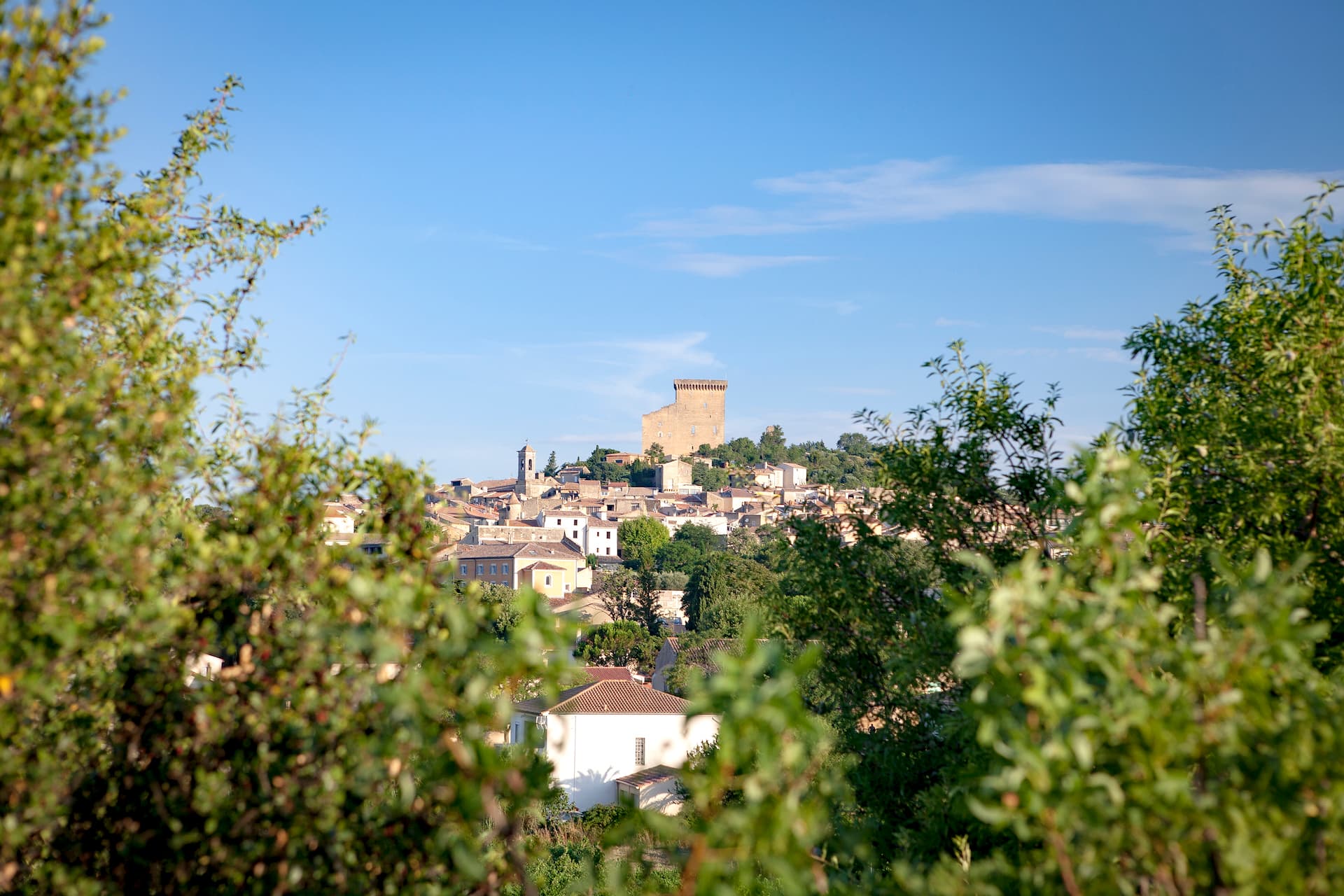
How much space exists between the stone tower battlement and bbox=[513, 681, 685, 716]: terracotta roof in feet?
404

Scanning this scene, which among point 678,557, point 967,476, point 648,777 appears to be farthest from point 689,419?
point 967,476

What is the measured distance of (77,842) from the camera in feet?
13.4

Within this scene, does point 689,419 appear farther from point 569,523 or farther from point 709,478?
point 569,523

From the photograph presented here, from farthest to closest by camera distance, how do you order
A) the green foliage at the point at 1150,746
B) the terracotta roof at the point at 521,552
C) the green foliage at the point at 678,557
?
the green foliage at the point at 678,557 < the terracotta roof at the point at 521,552 < the green foliage at the point at 1150,746

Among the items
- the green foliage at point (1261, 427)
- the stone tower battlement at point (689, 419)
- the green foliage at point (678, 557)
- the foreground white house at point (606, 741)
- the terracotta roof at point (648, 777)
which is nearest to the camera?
the green foliage at point (1261, 427)

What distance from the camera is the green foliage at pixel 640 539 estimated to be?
344 feet

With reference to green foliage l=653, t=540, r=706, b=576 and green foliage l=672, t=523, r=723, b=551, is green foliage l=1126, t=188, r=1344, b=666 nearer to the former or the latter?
green foliage l=653, t=540, r=706, b=576

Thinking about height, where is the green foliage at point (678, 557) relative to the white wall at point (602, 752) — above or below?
above

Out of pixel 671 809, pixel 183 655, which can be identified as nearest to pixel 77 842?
pixel 183 655

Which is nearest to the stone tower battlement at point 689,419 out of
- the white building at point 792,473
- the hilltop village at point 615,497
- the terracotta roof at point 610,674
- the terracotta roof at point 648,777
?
the hilltop village at point 615,497

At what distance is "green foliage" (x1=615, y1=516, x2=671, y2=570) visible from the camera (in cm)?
10488

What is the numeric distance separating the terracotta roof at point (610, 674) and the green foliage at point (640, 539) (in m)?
52.4

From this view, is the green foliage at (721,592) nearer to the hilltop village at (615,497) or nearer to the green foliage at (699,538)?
the hilltop village at (615,497)

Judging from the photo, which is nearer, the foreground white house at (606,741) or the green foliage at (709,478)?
the foreground white house at (606,741)
